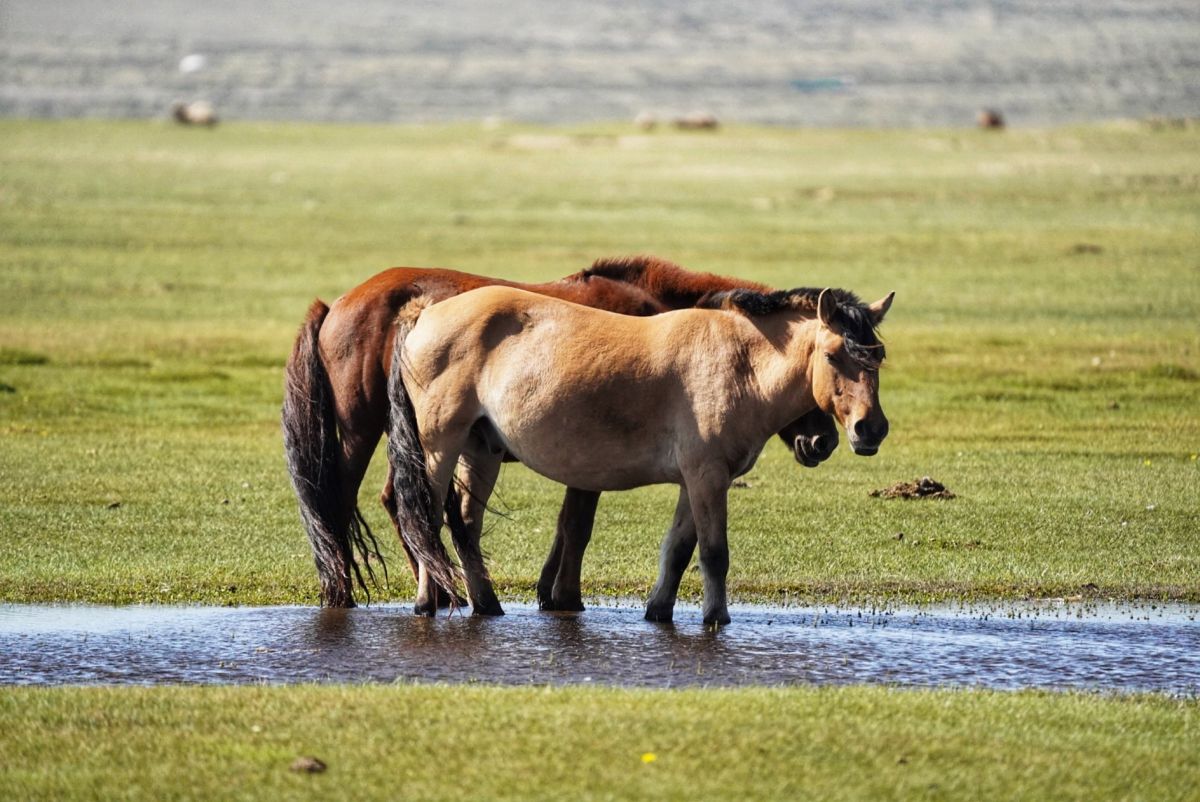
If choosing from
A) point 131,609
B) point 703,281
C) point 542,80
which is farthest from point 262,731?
point 542,80

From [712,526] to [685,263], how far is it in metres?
25.0

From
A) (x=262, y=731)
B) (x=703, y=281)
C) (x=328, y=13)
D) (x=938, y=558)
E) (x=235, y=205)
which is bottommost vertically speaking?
(x=262, y=731)

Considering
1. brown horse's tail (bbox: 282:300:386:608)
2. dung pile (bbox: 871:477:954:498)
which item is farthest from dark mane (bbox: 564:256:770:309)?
dung pile (bbox: 871:477:954:498)

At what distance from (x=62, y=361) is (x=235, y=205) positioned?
24917 millimetres

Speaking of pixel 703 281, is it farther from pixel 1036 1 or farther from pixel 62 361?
pixel 1036 1

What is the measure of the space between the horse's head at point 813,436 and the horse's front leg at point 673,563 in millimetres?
761

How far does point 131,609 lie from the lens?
33.4 feet

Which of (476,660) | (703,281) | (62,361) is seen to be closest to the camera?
(476,660)

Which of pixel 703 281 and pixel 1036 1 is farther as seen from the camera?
pixel 1036 1

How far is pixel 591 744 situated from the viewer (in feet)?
23.3

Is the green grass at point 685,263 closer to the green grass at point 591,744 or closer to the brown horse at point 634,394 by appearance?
the brown horse at point 634,394

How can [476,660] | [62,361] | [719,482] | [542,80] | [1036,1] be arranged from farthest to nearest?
[1036,1] < [542,80] < [62,361] < [719,482] < [476,660]

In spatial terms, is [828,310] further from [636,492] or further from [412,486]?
[636,492]

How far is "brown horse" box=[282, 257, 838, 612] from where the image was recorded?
1048cm
